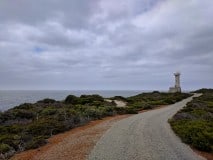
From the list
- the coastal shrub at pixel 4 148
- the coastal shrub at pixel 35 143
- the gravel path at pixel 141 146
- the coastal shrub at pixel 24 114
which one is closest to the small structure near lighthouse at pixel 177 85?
the coastal shrub at pixel 24 114

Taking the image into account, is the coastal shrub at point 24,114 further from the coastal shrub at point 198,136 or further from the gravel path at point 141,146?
the coastal shrub at point 198,136

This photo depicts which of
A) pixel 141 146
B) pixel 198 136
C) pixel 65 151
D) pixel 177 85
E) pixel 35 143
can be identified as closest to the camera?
pixel 65 151

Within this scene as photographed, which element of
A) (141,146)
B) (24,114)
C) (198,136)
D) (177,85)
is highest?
(177,85)

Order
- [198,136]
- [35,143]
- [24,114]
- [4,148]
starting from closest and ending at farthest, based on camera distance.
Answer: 1. [4,148]
2. [35,143]
3. [198,136]
4. [24,114]

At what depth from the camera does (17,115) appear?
27.3 m

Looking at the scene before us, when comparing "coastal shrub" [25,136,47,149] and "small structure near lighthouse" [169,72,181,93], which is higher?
"small structure near lighthouse" [169,72,181,93]

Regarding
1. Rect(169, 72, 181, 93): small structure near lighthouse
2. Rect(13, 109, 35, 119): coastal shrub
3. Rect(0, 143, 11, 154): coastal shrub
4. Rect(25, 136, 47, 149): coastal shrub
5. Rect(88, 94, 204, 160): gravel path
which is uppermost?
Rect(169, 72, 181, 93): small structure near lighthouse

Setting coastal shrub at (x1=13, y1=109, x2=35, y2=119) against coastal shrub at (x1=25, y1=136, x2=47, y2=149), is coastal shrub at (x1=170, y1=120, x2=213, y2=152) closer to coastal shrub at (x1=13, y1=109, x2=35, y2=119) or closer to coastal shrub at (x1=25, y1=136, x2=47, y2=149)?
coastal shrub at (x1=25, y1=136, x2=47, y2=149)

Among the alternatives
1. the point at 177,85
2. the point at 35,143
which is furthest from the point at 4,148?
the point at 177,85

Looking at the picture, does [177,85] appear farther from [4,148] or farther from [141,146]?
→ [4,148]

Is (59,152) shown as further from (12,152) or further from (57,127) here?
(57,127)

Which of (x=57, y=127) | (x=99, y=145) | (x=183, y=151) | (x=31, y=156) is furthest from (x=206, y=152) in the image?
(x=57, y=127)

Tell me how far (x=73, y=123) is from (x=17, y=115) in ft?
26.9

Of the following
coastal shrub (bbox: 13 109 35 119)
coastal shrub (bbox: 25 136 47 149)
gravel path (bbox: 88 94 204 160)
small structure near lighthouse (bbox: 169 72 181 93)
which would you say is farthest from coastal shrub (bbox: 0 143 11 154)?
small structure near lighthouse (bbox: 169 72 181 93)
